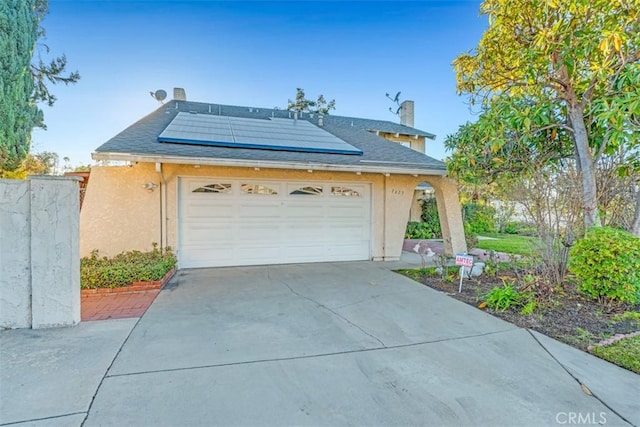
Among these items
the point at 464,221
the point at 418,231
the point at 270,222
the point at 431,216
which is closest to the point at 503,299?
the point at 270,222

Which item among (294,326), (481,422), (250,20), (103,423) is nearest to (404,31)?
(250,20)

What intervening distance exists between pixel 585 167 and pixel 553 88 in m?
1.83

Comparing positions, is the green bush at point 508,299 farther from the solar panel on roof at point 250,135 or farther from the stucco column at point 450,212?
the solar panel on roof at point 250,135

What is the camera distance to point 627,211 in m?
6.43

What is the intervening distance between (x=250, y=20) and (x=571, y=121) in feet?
32.1

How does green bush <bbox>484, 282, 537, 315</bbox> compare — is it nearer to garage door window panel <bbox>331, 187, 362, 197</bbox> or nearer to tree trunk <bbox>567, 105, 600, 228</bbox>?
tree trunk <bbox>567, 105, 600, 228</bbox>

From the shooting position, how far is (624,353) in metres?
3.65

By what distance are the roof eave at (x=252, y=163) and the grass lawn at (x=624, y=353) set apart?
5.56 metres

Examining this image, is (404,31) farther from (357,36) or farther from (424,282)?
(424,282)

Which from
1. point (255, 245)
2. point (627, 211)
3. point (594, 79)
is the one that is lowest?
point (255, 245)

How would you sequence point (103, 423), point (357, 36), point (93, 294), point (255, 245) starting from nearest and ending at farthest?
1. point (103, 423)
2. point (93, 294)
3. point (255, 245)
4. point (357, 36)

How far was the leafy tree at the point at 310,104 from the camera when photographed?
2312 centimetres

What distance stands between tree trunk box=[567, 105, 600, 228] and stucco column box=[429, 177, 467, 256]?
3337mm

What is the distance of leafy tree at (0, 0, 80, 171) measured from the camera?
8805mm
